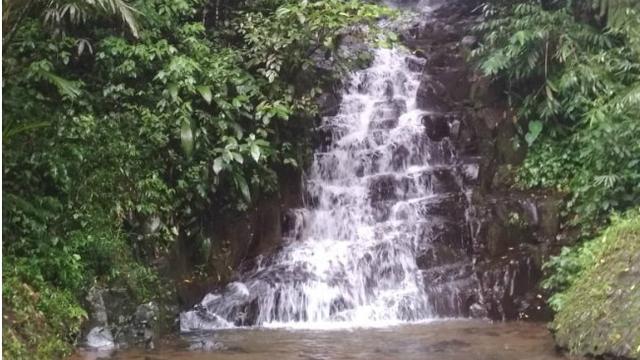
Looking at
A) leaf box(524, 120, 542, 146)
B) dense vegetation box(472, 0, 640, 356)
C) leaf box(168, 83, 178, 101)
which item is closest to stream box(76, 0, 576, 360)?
dense vegetation box(472, 0, 640, 356)

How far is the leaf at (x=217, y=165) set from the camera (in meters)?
9.07

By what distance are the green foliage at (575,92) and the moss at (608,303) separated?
1.45 m

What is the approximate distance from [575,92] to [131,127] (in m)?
6.38

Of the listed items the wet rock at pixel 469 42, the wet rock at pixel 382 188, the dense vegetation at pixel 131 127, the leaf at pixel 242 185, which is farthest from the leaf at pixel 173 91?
the wet rock at pixel 469 42

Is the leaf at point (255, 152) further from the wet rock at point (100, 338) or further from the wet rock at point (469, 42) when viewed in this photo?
the wet rock at point (469, 42)

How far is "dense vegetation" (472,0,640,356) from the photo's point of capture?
24.1 feet

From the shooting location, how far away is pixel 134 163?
334 inches

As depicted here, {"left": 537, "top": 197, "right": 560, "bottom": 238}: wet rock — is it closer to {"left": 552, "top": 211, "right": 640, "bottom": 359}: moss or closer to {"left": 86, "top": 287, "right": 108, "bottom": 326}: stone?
{"left": 552, "top": 211, "right": 640, "bottom": 359}: moss

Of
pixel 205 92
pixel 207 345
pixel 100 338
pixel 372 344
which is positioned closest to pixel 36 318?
pixel 100 338

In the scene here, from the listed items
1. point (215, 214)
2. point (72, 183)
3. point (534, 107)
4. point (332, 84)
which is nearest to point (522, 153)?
point (534, 107)

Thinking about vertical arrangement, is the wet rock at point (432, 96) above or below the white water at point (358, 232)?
above

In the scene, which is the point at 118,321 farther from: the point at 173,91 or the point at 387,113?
the point at 387,113

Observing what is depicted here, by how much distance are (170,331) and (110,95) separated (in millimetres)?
3133

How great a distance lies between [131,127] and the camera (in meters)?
8.70
